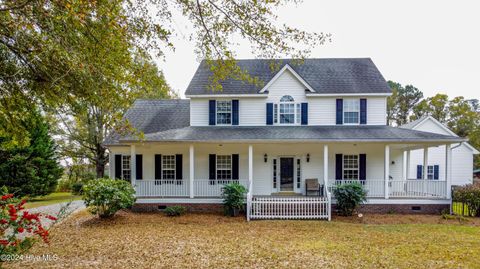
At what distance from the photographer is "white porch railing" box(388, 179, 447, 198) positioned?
13.4 m

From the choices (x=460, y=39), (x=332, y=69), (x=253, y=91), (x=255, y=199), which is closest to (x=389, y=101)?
(x=460, y=39)

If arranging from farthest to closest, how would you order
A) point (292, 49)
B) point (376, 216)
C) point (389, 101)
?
point (389, 101) → point (376, 216) → point (292, 49)

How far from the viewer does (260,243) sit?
333 inches

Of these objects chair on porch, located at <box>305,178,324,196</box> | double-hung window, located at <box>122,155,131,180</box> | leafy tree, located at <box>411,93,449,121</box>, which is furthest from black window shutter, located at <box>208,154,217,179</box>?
leafy tree, located at <box>411,93,449,121</box>

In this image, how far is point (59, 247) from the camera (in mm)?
8070

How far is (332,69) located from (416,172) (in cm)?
1234

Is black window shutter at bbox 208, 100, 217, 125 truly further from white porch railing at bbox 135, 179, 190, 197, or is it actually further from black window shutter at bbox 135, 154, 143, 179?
black window shutter at bbox 135, 154, 143, 179

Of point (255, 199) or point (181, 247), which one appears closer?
point (181, 247)

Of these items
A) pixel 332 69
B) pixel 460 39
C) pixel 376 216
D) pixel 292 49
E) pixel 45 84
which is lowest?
pixel 376 216

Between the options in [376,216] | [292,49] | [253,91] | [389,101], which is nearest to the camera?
[292,49]

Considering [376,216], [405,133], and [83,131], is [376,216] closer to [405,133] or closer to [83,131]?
[405,133]

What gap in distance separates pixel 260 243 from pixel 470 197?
1008 cm

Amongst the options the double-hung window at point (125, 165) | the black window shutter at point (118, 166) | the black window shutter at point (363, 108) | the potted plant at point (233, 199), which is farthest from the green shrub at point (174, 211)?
the black window shutter at point (363, 108)

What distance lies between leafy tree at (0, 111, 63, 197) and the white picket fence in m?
14.0
